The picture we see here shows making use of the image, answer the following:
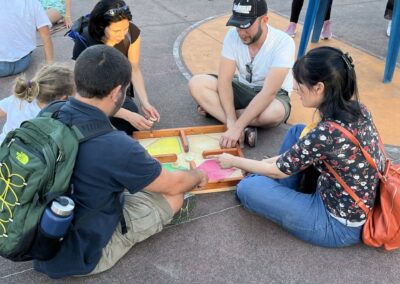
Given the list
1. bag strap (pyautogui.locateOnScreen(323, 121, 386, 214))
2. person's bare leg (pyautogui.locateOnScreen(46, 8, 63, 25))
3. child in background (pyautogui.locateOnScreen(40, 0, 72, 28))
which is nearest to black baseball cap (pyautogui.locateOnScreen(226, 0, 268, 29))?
bag strap (pyautogui.locateOnScreen(323, 121, 386, 214))

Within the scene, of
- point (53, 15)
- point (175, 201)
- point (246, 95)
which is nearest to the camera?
point (175, 201)

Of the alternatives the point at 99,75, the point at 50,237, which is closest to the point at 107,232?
the point at 50,237

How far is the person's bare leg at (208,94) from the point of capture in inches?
143

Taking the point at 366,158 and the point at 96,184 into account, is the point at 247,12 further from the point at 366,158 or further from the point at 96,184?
the point at 96,184

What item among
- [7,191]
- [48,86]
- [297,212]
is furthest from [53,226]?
[297,212]

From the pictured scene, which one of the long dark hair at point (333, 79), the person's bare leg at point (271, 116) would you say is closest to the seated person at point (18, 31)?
the person's bare leg at point (271, 116)

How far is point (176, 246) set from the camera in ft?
8.36

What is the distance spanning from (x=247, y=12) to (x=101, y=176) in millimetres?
1822

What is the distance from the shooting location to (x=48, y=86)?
2.56 m

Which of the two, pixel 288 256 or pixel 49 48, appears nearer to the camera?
pixel 288 256

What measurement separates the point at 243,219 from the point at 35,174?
1.42m

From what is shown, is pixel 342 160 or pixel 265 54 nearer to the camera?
pixel 342 160

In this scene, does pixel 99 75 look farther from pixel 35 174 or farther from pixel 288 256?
pixel 288 256

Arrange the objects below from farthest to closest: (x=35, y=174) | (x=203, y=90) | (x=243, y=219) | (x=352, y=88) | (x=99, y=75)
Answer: (x=203, y=90), (x=243, y=219), (x=352, y=88), (x=99, y=75), (x=35, y=174)
